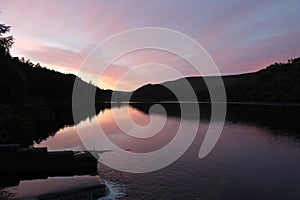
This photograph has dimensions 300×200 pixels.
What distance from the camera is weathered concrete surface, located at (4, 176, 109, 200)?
2048 cm

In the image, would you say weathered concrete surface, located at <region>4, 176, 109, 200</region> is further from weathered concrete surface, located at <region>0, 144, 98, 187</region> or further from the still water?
weathered concrete surface, located at <region>0, 144, 98, 187</region>

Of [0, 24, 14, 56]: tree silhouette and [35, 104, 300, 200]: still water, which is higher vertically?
[0, 24, 14, 56]: tree silhouette

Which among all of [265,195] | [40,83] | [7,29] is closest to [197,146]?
[265,195]

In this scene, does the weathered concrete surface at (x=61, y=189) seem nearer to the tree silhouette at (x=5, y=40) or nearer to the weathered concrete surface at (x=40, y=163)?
the weathered concrete surface at (x=40, y=163)

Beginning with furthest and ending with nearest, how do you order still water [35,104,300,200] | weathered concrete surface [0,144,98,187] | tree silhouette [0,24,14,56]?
tree silhouette [0,24,14,56] < weathered concrete surface [0,144,98,187] < still water [35,104,300,200]

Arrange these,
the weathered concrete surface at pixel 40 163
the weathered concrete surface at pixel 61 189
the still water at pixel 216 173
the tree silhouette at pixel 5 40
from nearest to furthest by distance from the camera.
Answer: the weathered concrete surface at pixel 61 189 → the still water at pixel 216 173 → the weathered concrete surface at pixel 40 163 → the tree silhouette at pixel 5 40

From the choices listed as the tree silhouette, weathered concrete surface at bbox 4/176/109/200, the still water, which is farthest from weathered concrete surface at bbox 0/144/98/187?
the tree silhouette

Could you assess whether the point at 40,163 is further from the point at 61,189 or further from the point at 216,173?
the point at 216,173

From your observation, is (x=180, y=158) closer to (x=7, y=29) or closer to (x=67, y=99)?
(x=7, y=29)

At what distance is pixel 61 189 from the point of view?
22109 mm

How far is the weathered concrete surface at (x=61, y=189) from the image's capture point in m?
20.5

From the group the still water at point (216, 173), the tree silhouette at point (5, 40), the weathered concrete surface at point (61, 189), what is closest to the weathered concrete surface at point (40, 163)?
the still water at point (216, 173)

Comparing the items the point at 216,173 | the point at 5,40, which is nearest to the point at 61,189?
the point at 216,173

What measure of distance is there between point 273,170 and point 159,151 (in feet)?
49.9
